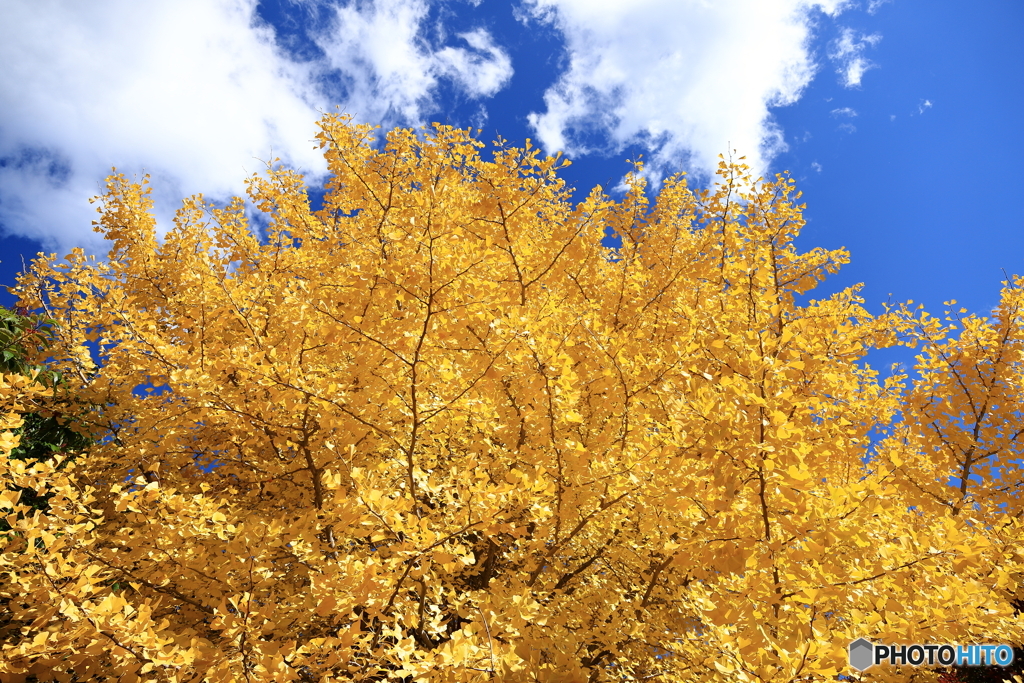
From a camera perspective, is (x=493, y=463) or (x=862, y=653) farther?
(x=493, y=463)

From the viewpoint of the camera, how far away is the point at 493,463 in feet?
13.5

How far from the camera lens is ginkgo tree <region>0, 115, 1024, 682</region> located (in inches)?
95.3

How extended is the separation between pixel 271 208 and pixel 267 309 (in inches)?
114

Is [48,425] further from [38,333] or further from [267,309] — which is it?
[267,309]

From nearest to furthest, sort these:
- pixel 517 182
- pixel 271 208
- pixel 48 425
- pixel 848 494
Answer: pixel 848 494, pixel 517 182, pixel 48 425, pixel 271 208

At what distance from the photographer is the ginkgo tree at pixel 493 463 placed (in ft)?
7.95

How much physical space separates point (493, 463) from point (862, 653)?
104 inches

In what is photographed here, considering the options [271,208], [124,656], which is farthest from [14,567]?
[271,208]

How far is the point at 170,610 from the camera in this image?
4.45 m

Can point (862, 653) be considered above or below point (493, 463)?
Answer: below

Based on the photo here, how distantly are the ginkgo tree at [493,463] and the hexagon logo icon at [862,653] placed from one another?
0.18 m

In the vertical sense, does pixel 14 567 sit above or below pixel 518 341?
below

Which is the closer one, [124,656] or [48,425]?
[124,656]

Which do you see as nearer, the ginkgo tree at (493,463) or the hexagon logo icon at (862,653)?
the ginkgo tree at (493,463)
